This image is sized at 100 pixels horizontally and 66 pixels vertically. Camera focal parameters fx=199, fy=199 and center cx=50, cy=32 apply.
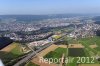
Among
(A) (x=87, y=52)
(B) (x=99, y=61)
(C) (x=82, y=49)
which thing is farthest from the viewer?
(C) (x=82, y=49)

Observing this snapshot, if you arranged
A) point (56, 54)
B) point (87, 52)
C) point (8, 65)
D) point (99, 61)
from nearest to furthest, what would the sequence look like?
point (8, 65), point (99, 61), point (56, 54), point (87, 52)

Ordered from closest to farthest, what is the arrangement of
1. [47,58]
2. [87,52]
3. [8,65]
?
[8,65] < [47,58] < [87,52]

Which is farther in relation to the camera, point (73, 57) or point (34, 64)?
point (73, 57)

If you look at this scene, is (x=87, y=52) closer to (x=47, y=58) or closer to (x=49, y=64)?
(x=47, y=58)

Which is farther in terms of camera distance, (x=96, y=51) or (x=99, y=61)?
(x=96, y=51)

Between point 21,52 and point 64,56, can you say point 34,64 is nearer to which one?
point 64,56

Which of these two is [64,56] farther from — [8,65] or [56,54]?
[8,65]

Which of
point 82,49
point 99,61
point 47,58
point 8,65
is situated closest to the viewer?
point 8,65

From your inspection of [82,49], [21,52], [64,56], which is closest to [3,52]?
[21,52]

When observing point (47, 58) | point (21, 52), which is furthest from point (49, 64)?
point (21, 52)
